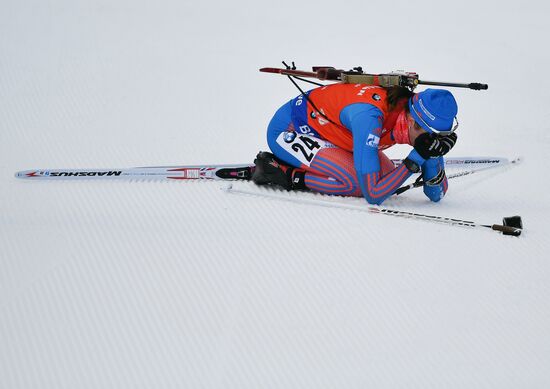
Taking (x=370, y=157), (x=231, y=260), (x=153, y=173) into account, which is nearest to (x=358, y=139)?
(x=370, y=157)

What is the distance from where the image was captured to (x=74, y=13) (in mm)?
9391

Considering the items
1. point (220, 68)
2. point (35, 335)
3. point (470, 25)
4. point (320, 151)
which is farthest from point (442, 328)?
point (470, 25)

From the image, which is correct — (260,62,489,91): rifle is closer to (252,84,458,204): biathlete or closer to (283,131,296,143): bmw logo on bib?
(252,84,458,204): biathlete

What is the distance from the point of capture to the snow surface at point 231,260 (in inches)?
102

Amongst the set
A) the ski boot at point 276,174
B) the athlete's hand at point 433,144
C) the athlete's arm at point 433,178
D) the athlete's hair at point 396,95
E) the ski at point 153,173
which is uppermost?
the athlete's hair at point 396,95

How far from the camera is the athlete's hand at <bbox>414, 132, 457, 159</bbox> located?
150 inches

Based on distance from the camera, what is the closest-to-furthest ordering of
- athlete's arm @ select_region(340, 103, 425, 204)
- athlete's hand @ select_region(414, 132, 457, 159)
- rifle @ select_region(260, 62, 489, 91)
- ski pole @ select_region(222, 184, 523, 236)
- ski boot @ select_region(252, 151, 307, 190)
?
1. ski pole @ select_region(222, 184, 523, 236)
2. athlete's hand @ select_region(414, 132, 457, 159)
3. athlete's arm @ select_region(340, 103, 425, 204)
4. rifle @ select_region(260, 62, 489, 91)
5. ski boot @ select_region(252, 151, 307, 190)

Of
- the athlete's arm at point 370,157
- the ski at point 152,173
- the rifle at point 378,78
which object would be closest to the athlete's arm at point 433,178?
the athlete's arm at point 370,157

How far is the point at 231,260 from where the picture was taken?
3328 millimetres

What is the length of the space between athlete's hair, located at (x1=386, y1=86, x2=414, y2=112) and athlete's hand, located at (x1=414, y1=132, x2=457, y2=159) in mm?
257

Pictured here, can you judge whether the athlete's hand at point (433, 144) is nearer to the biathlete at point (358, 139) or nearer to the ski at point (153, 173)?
the biathlete at point (358, 139)

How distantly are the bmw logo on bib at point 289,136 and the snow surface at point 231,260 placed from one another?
49 cm

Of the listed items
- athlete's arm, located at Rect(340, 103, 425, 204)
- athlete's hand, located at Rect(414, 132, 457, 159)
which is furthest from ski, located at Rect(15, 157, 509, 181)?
athlete's hand, located at Rect(414, 132, 457, 159)

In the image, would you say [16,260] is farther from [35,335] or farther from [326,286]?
[326,286]
